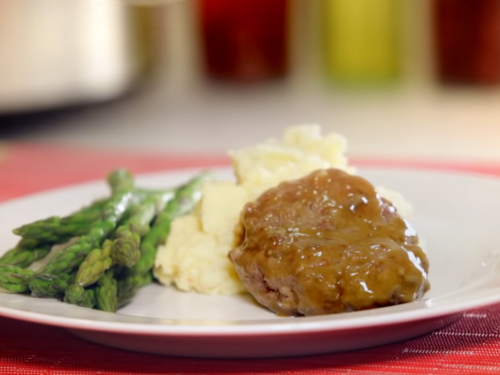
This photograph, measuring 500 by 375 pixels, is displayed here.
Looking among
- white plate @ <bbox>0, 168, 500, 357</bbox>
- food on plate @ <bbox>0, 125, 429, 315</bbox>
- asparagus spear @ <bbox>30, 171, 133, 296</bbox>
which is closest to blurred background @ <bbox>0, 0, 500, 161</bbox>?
white plate @ <bbox>0, 168, 500, 357</bbox>

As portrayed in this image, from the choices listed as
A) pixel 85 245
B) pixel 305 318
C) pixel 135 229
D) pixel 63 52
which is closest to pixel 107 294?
pixel 85 245

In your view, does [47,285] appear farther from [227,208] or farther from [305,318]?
[305,318]

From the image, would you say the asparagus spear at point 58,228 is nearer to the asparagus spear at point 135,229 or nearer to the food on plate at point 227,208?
the asparagus spear at point 135,229

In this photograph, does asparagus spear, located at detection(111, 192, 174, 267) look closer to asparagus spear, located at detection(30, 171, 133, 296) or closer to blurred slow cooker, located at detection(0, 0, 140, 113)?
asparagus spear, located at detection(30, 171, 133, 296)

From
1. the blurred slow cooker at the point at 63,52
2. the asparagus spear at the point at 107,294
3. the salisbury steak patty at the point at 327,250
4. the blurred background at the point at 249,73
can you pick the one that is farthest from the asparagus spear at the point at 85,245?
the blurred slow cooker at the point at 63,52

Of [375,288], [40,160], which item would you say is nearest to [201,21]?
[40,160]
